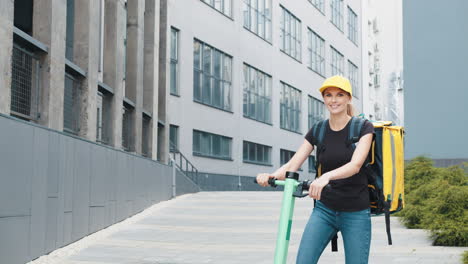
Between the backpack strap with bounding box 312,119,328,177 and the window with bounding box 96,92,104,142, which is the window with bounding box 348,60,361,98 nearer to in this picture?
the window with bounding box 96,92,104,142

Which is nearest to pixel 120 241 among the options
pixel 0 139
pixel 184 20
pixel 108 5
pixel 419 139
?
pixel 0 139

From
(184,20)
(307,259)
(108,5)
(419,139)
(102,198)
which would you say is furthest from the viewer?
(184,20)

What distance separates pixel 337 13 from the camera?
5131 centimetres

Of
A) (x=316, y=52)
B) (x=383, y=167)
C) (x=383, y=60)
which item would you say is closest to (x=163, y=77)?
(x=383, y=167)

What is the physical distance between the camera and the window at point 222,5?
3017 cm

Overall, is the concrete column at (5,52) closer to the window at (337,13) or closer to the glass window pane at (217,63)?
the glass window pane at (217,63)

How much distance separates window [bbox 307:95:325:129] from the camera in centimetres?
4505

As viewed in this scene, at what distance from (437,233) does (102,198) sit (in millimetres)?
5840

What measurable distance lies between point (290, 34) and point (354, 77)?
1689 cm

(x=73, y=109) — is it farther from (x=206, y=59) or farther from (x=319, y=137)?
(x=206, y=59)

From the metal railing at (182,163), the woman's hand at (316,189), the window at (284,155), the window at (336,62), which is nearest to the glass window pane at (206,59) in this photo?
the metal railing at (182,163)

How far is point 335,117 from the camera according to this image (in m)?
3.83

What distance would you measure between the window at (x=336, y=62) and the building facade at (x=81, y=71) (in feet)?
105

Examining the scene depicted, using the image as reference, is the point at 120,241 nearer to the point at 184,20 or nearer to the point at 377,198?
the point at 377,198
